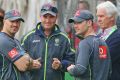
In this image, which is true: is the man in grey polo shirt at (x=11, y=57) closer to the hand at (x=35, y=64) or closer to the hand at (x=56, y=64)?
the hand at (x=35, y=64)

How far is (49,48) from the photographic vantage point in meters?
9.78

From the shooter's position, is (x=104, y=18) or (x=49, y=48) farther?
(x=49, y=48)

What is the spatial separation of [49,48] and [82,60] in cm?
111

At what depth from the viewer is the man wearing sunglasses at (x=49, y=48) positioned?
9.70 metres

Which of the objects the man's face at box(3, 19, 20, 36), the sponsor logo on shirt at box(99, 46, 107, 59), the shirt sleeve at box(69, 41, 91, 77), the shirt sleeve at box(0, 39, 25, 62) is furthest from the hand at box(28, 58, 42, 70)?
the sponsor logo on shirt at box(99, 46, 107, 59)

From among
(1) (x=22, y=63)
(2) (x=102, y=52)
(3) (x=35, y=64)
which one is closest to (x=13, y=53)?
(1) (x=22, y=63)

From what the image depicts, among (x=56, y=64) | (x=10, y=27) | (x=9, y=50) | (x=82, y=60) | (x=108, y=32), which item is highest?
(x=10, y=27)

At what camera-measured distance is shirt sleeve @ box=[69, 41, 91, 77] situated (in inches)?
345

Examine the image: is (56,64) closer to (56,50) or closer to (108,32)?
(56,50)

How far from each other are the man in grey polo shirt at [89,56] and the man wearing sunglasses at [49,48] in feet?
2.46

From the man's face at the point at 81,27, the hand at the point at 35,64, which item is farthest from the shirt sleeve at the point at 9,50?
the man's face at the point at 81,27

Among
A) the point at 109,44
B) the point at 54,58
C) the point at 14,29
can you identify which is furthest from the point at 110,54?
the point at 14,29

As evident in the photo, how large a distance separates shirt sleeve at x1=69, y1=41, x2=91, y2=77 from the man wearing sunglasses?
82 cm

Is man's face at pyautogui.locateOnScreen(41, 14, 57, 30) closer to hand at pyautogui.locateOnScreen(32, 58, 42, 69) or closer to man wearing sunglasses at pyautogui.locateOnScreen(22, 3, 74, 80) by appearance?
man wearing sunglasses at pyautogui.locateOnScreen(22, 3, 74, 80)
